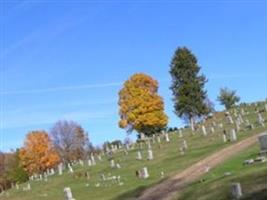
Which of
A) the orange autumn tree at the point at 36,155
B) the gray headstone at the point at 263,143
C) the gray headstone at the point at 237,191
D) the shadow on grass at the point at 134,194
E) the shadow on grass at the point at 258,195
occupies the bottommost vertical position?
the shadow on grass at the point at 258,195

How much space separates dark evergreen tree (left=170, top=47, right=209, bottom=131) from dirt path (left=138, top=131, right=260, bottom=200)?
45132 mm

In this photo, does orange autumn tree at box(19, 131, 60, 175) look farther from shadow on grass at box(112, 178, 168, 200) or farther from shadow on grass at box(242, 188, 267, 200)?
shadow on grass at box(242, 188, 267, 200)

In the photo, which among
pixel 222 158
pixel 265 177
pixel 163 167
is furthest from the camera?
pixel 163 167

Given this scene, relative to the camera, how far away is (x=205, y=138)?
59.9 metres

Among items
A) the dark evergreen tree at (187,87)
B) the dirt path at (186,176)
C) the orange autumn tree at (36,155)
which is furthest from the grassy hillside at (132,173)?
the orange autumn tree at (36,155)

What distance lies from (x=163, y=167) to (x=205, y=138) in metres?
14.8

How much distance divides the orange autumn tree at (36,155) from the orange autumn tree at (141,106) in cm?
1692

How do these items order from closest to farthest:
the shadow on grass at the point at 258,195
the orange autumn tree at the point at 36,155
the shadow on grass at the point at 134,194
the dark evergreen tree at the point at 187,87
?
the shadow on grass at the point at 258,195 < the shadow on grass at the point at 134,194 < the dark evergreen tree at the point at 187,87 < the orange autumn tree at the point at 36,155

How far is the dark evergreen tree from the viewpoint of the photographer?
87.9 m

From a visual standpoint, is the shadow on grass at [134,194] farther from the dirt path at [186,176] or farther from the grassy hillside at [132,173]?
the dirt path at [186,176]

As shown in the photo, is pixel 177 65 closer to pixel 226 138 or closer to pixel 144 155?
pixel 144 155

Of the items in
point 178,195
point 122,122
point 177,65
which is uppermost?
point 177,65

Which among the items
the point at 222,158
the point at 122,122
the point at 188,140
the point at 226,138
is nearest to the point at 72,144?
the point at 122,122

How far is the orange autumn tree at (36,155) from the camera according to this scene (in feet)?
330
